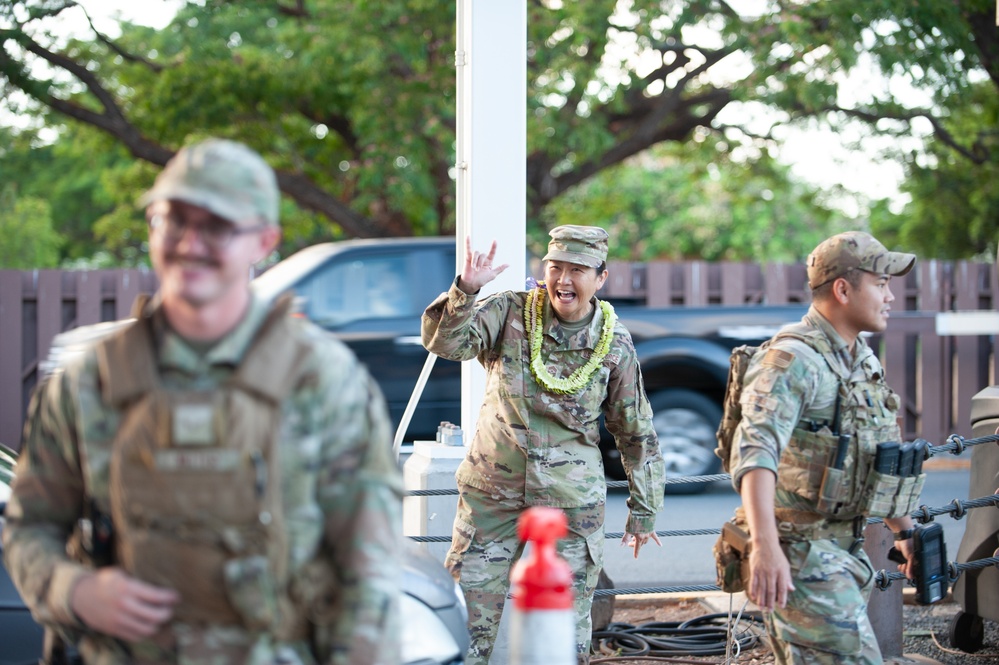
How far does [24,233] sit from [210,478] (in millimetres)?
22178

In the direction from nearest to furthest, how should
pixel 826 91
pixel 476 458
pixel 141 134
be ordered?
1. pixel 476 458
2. pixel 826 91
3. pixel 141 134

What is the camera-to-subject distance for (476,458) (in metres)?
4.54

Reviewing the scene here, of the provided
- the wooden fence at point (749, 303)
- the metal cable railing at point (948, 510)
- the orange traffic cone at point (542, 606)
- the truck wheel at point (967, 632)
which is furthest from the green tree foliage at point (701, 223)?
the orange traffic cone at point (542, 606)

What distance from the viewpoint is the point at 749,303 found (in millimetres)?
13492

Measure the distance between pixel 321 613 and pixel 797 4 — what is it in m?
13.8

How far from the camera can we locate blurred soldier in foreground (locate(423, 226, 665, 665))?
4387mm

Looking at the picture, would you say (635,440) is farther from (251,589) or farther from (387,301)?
(387,301)

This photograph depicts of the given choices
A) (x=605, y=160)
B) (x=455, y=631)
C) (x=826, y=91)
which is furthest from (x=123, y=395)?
(x=605, y=160)

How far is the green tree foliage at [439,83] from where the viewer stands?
1438 centimetres

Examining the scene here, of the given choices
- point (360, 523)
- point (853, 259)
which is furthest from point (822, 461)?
point (360, 523)

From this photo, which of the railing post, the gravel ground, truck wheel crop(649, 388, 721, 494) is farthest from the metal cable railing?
truck wheel crop(649, 388, 721, 494)

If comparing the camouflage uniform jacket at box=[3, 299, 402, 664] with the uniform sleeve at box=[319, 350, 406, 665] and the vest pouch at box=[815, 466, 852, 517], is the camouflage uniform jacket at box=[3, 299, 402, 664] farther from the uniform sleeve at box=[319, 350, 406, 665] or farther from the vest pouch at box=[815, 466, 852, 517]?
the vest pouch at box=[815, 466, 852, 517]

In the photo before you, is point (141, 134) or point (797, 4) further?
point (141, 134)

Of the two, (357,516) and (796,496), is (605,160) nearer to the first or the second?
(796,496)
